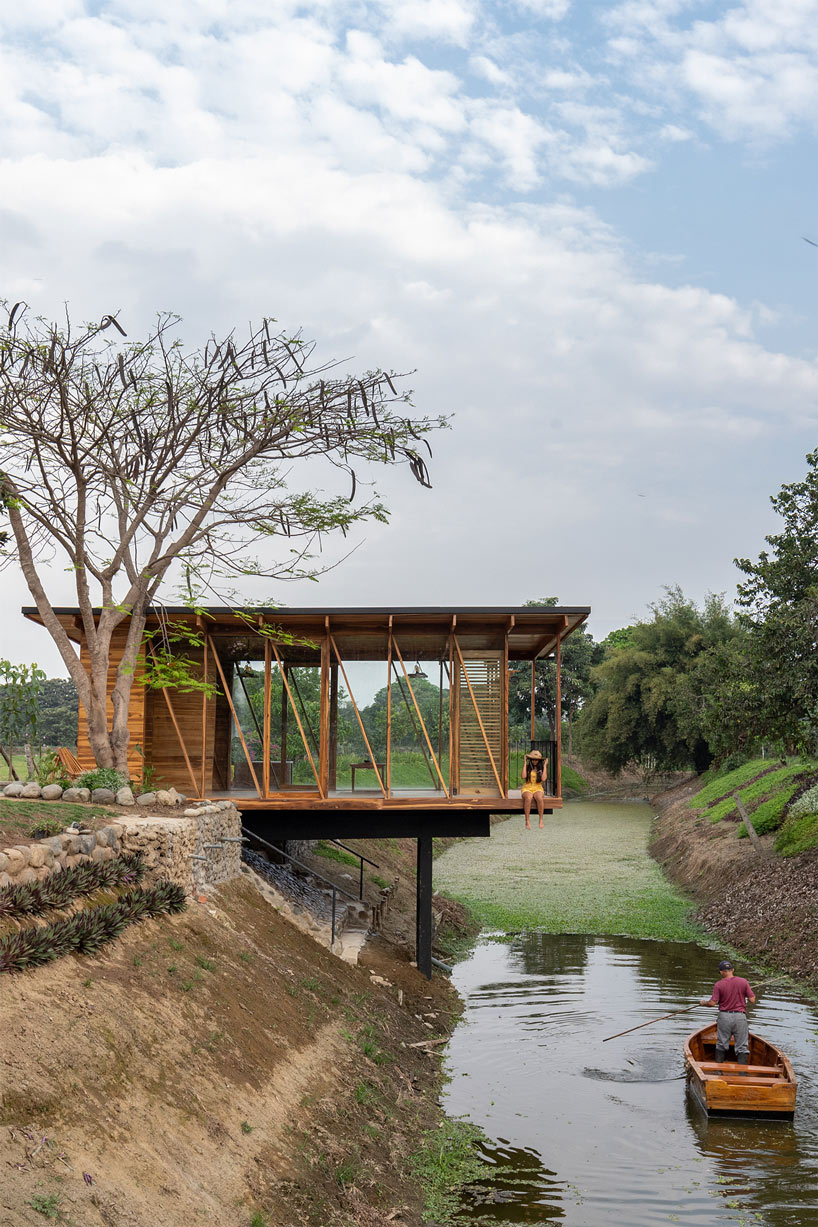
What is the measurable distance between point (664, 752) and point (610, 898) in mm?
32714

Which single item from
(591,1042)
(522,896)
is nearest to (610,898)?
(522,896)

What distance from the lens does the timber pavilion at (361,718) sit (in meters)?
20.8

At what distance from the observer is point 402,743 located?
1073 inches

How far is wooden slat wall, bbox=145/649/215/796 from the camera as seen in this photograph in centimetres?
2280

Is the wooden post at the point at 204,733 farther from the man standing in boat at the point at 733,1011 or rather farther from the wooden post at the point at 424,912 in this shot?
the man standing in boat at the point at 733,1011

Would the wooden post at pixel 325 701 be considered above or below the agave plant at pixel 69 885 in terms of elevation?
above

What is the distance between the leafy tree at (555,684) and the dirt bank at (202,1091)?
53954 millimetres

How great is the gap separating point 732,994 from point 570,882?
2089 cm

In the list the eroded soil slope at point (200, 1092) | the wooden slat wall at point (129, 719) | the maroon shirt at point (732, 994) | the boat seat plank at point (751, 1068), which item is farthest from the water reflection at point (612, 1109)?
the wooden slat wall at point (129, 719)

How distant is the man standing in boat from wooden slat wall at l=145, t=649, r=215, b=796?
40.1ft

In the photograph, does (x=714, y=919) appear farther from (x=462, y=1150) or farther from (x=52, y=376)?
(x=52, y=376)

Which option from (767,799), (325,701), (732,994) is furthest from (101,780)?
(767,799)

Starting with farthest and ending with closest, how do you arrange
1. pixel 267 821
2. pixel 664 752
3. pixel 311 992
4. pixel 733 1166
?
pixel 664 752 < pixel 267 821 < pixel 311 992 < pixel 733 1166

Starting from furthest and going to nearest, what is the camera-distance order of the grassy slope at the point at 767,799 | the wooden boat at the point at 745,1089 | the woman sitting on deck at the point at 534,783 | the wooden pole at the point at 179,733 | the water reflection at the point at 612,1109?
the grassy slope at the point at 767,799
the wooden pole at the point at 179,733
the woman sitting on deck at the point at 534,783
the wooden boat at the point at 745,1089
the water reflection at the point at 612,1109
